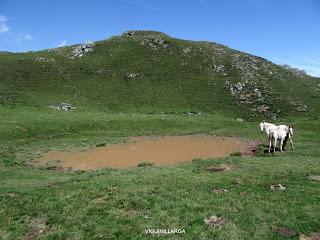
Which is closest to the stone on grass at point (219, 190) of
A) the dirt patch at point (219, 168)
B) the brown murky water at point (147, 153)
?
the dirt patch at point (219, 168)

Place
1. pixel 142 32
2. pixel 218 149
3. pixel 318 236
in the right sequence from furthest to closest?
1. pixel 142 32
2. pixel 218 149
3. pixel 318 236

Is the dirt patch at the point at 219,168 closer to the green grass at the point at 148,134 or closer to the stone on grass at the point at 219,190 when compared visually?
the green grass at the point at 148,134

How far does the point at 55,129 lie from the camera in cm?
5825

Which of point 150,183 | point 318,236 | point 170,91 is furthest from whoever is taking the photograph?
point 170,91

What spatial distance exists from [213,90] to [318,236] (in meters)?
76.0

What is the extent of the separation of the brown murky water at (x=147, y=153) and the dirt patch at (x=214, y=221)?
1784cm

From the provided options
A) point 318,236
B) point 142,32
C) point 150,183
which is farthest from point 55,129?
point 142,32

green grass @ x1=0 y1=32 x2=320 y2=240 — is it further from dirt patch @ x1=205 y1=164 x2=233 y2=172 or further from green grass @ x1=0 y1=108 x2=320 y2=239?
dirt patch @ x1=205 y1=164 x2=233 y2=172

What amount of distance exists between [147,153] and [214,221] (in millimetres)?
24285

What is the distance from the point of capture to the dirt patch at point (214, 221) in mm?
A: 21344

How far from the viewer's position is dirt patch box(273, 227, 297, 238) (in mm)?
20275

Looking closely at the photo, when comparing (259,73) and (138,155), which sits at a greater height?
(259,73)

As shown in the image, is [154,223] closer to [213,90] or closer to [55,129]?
[55,129]

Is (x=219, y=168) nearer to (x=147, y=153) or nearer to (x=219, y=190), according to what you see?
(x=219, y=190)
